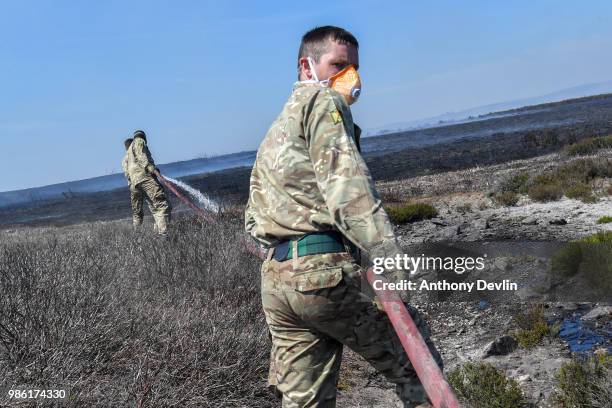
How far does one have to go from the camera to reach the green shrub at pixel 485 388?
4.17m

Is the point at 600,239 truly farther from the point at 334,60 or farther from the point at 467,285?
the point at 334,60

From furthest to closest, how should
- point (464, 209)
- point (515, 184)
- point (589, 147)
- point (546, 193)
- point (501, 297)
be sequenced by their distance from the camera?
point (589, 147) < point (515, 184) < point (464, 209) < point (546, 193) < point (501, 297)

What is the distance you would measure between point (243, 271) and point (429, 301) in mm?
2048

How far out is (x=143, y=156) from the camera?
11672 millimetres

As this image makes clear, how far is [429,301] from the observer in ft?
23.4

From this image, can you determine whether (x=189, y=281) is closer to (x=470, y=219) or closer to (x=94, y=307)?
(x=94, y=307)

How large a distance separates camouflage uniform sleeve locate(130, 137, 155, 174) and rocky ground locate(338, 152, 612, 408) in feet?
15.0

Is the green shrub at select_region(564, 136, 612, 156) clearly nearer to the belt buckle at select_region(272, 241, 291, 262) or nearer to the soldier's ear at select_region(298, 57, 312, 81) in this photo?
the soldier's ear at select_region(298, 57, 312, 81)

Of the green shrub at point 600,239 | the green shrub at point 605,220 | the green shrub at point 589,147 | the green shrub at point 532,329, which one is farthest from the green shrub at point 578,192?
the green shrub at point 589,147

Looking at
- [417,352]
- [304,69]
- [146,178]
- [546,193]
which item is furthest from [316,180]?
[546,193]

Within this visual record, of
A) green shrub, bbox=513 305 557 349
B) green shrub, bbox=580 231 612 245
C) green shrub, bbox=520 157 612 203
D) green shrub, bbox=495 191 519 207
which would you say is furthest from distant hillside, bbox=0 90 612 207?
green shrub, bbox=513 305 557 349

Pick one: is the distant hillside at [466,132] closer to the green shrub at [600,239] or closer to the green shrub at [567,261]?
the green shrub at [600,239]

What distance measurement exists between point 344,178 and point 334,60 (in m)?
0.53

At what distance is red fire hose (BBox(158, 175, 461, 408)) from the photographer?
201 centimetres
